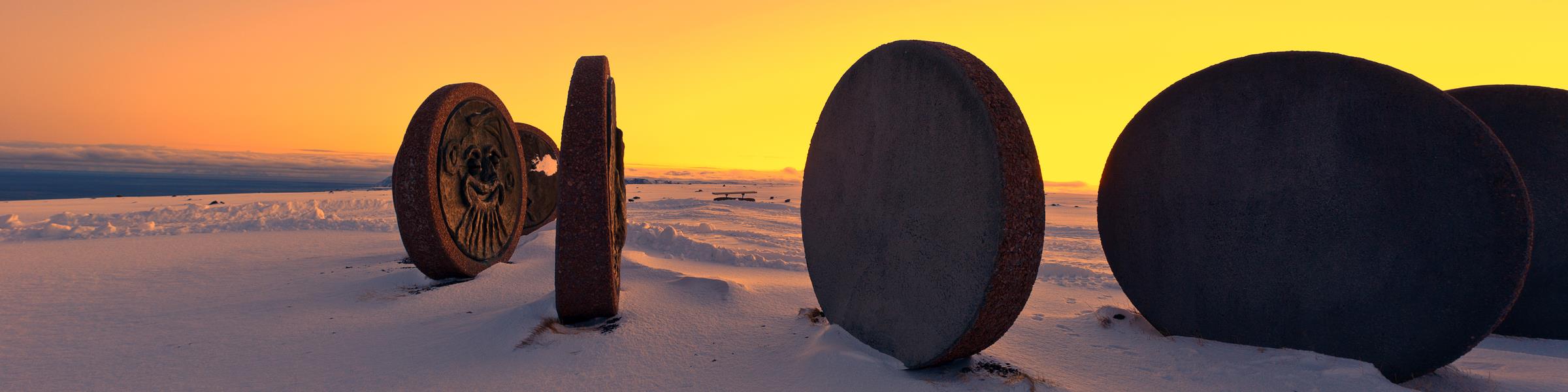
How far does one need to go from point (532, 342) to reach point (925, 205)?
7.74 ft

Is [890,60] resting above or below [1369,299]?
above

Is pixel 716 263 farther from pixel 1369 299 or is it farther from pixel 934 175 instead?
pixel 1369 299

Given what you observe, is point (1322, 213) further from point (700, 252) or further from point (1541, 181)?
point (700, 252)

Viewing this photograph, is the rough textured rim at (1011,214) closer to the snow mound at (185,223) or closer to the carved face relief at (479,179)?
the carved face relief at (479,179)

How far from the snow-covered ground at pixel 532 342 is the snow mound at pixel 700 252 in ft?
1.20

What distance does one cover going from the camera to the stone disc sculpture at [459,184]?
16.7ft

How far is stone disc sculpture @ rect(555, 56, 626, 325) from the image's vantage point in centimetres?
375

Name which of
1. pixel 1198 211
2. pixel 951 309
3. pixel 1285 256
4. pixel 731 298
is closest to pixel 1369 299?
pixel 1285 256

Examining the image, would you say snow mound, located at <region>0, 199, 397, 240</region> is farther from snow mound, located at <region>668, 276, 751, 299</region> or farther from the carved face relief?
snow mound, located at <region>668, 276, 751, 299</region>

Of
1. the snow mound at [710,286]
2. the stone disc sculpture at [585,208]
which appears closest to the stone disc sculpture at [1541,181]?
the snow mound at [710,286]

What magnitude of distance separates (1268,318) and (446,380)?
463 centimetres

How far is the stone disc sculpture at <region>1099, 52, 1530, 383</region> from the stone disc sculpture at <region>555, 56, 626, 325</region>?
11.2 feet

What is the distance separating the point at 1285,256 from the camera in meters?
3.75

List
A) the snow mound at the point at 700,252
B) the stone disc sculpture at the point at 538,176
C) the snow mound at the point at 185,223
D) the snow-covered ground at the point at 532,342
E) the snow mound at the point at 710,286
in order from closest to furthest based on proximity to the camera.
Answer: the snow-covered ground at the point at 532,342 < the snow mound at the point at 710,286 < the snow mound at the point at 700,252 < the stone disc sculpture at the point at 538,176 < the snow mound at the point at 185,223
